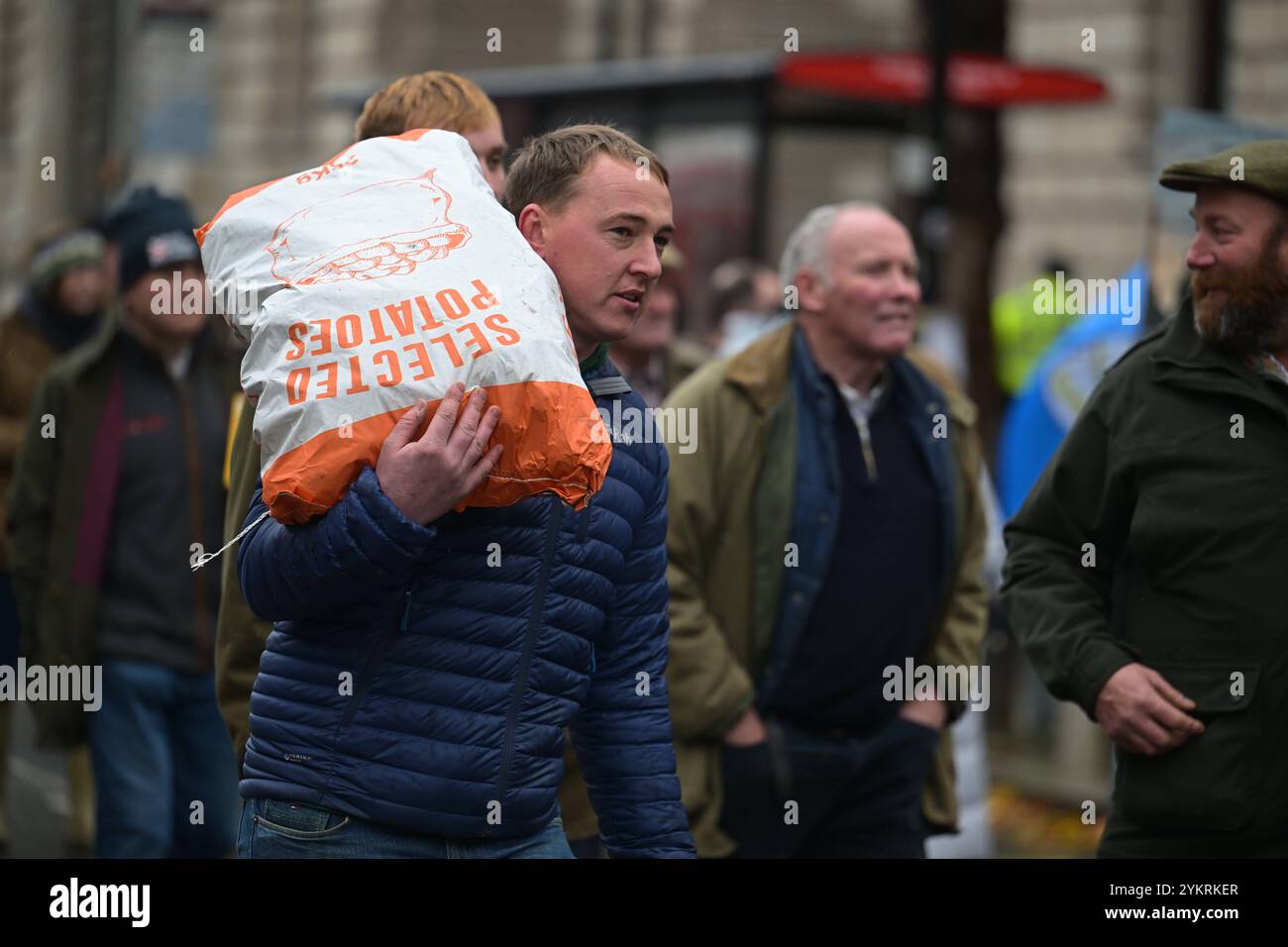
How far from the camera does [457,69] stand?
2689 centimetres

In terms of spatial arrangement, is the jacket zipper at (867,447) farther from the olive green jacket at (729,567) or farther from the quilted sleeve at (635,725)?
the quilted sleeve at (635,725)

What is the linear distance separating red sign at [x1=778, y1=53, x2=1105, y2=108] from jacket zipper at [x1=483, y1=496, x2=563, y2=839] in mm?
9148

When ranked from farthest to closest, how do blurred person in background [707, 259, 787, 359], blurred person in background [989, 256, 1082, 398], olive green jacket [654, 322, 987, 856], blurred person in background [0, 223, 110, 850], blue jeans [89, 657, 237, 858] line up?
1. blurred person in background [989, 256, 1082, 398]
2. blurred person in background [707, 259, 787, 359]
3. blurred person in background [0, 223, 110, 850]
4. blue jeans [89, 657, 237, 858]
5. olive green jacket [654, 322, 987, 856]

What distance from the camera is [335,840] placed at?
346 cm

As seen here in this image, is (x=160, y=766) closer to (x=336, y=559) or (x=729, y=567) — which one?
(x=729, y=567)

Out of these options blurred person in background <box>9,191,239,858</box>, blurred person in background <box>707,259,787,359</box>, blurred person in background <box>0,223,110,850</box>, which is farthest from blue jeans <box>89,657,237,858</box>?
blurred person in background <box>707,259,787,359</box>

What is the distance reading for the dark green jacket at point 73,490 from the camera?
252 inches

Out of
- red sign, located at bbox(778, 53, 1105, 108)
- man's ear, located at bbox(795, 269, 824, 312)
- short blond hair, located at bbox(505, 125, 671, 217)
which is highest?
red sign, located at bbox(778, 53, 1105, 108)

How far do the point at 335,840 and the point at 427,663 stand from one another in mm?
329

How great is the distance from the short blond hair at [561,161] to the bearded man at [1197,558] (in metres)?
1.34

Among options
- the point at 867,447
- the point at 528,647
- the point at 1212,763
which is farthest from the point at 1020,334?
the point at 528,647

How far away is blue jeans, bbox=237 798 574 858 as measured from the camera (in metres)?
3.46

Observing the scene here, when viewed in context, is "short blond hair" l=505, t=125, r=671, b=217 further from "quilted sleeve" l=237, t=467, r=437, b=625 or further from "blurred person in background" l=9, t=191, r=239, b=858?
"blurred person in background" l=9, t=191, r=239, b=858
